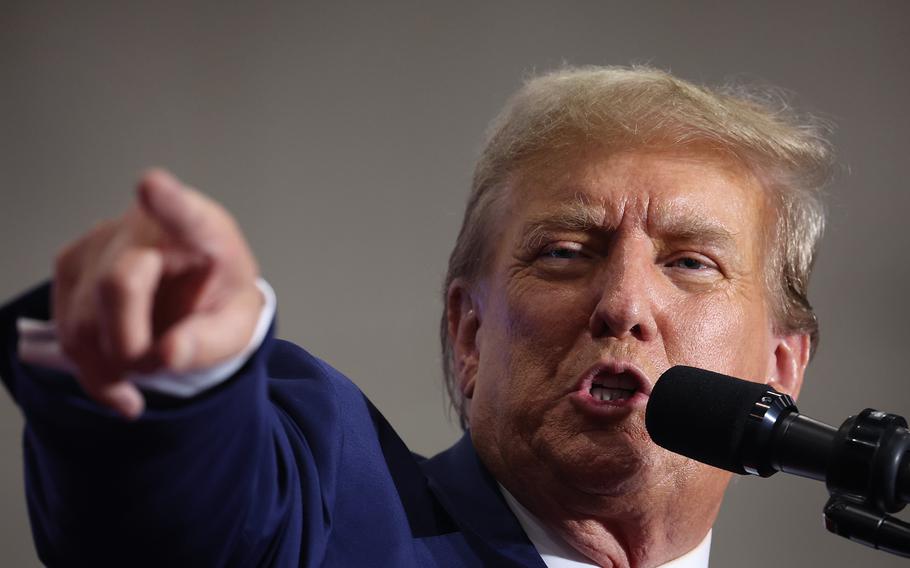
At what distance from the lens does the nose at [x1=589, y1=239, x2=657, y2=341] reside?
1.57 metres

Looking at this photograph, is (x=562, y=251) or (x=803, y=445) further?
(x=562, y=251)

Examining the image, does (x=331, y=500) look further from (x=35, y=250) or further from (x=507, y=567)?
(x=35, y=250)

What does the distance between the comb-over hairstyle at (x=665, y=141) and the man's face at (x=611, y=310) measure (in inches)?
1.4

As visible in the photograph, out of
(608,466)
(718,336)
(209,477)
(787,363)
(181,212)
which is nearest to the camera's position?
(181,212)

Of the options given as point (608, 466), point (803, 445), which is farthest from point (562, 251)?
point (803, 445)

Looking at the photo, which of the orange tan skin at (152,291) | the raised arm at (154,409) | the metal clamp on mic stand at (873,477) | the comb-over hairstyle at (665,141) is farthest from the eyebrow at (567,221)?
the orange tan skin at (152,291)

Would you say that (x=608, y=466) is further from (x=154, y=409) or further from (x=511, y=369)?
(x=154, y=409)

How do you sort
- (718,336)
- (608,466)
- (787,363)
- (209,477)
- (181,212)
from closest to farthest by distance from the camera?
1. (181,212)
2. (209,477)
3. (608,466)
4. (718,336)
5. (787,363)

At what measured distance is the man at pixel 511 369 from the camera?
0.93 m

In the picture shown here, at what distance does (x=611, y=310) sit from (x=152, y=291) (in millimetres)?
894

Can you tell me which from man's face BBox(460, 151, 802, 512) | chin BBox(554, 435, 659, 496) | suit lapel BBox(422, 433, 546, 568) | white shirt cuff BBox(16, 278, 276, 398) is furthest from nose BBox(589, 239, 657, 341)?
white shirt cuff BBox(16, 278, 276, 398)

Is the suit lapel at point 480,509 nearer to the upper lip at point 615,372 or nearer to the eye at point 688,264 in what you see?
the upper lip at point 615,372

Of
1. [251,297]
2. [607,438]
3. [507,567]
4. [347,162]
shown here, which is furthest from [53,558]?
[347,162]

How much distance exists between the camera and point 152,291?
0.79m
